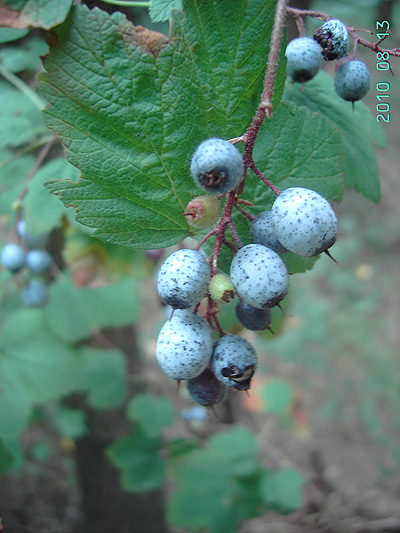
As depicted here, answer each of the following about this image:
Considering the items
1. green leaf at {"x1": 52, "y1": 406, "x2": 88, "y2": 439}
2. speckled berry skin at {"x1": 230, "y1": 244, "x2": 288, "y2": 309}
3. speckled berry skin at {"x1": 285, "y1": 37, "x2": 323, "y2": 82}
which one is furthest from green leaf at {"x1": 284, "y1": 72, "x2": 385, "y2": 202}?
green leaf at {"x1": 52, "y1": 406, "x2": 88, "y2": 439}

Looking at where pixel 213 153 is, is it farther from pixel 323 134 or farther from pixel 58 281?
pixel 58 281

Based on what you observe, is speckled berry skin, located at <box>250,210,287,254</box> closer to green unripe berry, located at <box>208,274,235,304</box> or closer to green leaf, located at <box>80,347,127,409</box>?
green unripe berry, located at <box>208,274,235,304</box>

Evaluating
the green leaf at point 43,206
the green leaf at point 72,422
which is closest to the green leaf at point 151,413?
the green leaf at point 72,422

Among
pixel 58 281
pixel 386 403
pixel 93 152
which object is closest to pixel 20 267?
pixel 58 281

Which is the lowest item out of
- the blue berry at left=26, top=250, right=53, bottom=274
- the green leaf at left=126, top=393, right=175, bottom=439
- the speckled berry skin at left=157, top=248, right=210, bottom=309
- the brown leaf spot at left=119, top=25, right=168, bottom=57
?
the green leaf at left=126, top=393, right=175, bottom=439

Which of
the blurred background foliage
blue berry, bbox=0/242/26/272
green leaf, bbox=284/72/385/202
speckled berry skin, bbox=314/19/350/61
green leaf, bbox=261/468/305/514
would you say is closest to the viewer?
speckled berry skin, bbox=314/19/350/61

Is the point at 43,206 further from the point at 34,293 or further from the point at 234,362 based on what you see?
the point at 234,362

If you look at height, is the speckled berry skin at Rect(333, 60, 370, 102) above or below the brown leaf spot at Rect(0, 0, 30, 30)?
below
